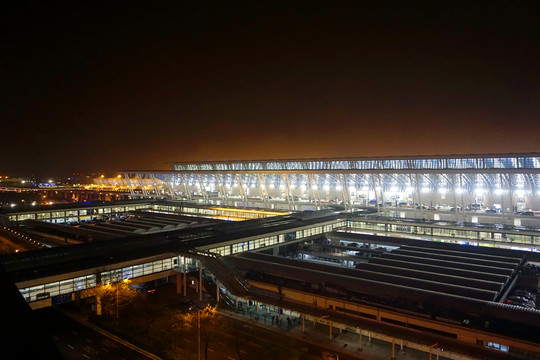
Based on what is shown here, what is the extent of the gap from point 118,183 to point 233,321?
14529 centimetres

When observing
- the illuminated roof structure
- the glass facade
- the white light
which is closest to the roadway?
the glass facade

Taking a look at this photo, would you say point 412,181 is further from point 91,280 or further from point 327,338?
point 91,280

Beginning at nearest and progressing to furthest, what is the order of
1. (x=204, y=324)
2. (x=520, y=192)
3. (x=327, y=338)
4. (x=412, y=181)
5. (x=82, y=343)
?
(x=82, y=343), (x=204, y=324), (x=327, y=338), (x=520, y=192), (x=412, y=181)

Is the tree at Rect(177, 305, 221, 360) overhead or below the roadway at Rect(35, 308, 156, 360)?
overhead

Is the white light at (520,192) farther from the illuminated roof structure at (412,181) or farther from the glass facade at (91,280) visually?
the glass facade at (91,280)

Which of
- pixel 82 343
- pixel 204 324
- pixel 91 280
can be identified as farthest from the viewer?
pixel 91 280

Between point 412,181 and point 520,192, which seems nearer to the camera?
point 520,192

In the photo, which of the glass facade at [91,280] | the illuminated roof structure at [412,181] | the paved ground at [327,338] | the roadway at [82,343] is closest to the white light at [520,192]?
the illuminated roof structure at [412,181]

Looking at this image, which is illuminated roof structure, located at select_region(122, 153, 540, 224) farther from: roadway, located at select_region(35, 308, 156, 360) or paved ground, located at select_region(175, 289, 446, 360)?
roadway, located at select_region(35, 308, 156, 360)

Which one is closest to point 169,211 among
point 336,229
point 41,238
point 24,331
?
point 41,238

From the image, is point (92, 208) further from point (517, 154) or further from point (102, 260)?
point (517, 154)

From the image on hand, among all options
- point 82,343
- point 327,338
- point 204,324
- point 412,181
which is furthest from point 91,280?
point 412,181

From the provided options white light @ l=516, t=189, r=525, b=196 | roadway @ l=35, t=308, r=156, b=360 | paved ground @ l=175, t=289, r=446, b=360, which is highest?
white light @ l=516, t=189, r=525, b=196

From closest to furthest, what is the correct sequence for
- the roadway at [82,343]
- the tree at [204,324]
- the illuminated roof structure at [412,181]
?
the roadway at [82,343] → the tree at [204,324] → the illuminated roof structure at [412,181]
